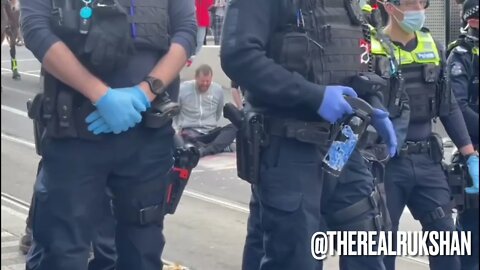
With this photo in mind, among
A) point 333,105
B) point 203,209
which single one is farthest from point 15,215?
point 333,105

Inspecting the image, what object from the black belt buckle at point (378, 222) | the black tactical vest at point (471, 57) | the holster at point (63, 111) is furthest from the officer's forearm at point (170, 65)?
the black tactical vest at point (471, 57)

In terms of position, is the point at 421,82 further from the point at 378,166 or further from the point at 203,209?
the point at 203,209

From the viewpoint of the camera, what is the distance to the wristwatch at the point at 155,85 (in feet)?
12.0

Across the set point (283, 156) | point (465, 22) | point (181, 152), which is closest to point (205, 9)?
point (465, 22)

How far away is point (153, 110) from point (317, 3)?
0.78 m

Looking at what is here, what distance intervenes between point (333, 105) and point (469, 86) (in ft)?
6.14

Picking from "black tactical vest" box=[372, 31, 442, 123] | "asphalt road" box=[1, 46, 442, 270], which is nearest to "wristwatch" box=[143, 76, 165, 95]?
"asphalt road" box=[1, 46, 442, 270]

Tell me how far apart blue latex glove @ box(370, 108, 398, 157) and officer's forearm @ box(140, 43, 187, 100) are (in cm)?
84

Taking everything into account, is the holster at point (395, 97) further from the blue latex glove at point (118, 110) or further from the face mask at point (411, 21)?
the blue latex glove at point (118, 110)

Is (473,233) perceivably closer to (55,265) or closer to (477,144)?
(477,144)

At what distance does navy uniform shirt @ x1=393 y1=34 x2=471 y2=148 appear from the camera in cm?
489

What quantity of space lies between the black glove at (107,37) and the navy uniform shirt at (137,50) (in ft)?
0.28

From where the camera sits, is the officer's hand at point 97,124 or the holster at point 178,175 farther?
the holster at point 178,175

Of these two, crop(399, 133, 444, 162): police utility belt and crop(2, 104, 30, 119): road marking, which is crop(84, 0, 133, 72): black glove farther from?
crop(2, 104, 30, 119): road marking
